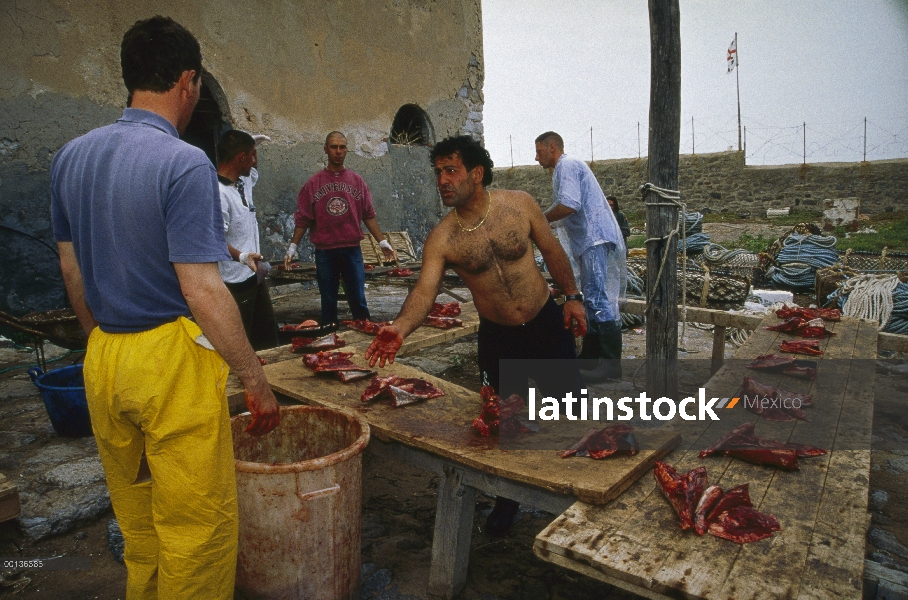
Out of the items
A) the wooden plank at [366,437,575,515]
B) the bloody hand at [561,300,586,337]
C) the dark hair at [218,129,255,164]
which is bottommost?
the wooden plank at [366,437,575,515]

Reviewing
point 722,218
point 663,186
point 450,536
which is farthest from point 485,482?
point 722,218

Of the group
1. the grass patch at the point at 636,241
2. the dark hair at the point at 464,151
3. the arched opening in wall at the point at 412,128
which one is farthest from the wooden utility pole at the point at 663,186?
the grass patch at the point at 636,241

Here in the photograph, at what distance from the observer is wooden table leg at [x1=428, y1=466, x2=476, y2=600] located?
2.88 m

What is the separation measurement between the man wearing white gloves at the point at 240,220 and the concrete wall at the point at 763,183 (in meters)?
16.8

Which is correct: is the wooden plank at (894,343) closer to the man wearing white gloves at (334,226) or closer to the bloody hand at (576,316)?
the bloody hand at (576,316)

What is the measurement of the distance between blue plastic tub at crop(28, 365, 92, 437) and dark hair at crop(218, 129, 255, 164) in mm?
1867

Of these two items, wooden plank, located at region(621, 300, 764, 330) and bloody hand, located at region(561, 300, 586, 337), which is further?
wooden plank, located at region(621, 300, 764, 330)

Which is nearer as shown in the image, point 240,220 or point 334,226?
point 240,220

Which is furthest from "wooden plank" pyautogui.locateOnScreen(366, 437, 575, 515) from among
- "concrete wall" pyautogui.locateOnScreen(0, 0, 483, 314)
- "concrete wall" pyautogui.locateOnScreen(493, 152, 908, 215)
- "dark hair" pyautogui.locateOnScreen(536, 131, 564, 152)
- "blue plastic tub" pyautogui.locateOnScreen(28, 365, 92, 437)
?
"concrete wall" pyautogui.locateOnScreen(493, 152, 908, 215)

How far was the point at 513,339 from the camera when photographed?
12.5ft

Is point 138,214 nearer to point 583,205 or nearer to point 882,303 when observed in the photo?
point 583,205

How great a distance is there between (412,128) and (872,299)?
799 cm

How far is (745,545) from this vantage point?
6.86 feet

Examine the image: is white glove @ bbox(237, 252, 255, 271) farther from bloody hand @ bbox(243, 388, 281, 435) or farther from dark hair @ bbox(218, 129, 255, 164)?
bloody hand @ bbox(243, 388, 281, 435)
